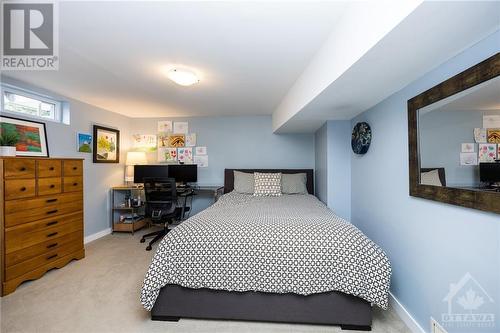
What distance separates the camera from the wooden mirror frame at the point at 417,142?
101cm

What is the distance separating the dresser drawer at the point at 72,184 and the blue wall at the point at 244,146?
6.27 ft

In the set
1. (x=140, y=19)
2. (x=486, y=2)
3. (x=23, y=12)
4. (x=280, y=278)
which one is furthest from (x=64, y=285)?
(x=486, y=2)

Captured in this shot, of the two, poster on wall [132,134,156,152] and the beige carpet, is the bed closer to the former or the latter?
the beige carpet

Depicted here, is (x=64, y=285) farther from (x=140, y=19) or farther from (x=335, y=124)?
(x=335, y=124)

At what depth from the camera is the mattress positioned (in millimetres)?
1527

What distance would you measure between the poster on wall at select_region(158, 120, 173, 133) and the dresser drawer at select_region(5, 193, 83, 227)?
6.38ft

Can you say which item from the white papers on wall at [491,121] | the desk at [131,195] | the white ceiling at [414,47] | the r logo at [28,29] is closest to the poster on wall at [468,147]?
the white papers on wall at [491,121]

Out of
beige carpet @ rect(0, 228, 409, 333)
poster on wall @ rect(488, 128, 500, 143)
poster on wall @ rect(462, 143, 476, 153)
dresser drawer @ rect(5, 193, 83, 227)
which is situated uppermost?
poster on wall @ rect(488, 128, 500, 143)

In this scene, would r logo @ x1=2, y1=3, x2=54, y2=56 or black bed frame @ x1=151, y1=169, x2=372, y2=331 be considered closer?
r logo @ x1=2, y1=3, x2=54, y2=56

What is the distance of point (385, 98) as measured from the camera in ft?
6.48

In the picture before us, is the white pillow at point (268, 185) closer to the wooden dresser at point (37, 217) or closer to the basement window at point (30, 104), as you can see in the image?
the wooden dresser at point (37, 217)

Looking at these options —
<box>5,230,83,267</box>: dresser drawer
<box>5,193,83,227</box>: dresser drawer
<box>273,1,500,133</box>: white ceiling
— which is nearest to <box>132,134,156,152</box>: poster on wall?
<box>5,193,83,227</box>: dresser drawer

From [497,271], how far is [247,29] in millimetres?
1951

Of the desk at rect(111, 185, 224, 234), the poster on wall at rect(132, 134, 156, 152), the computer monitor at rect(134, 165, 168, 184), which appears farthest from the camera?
the poster on wall at rect(132, 134, 156, 152)
